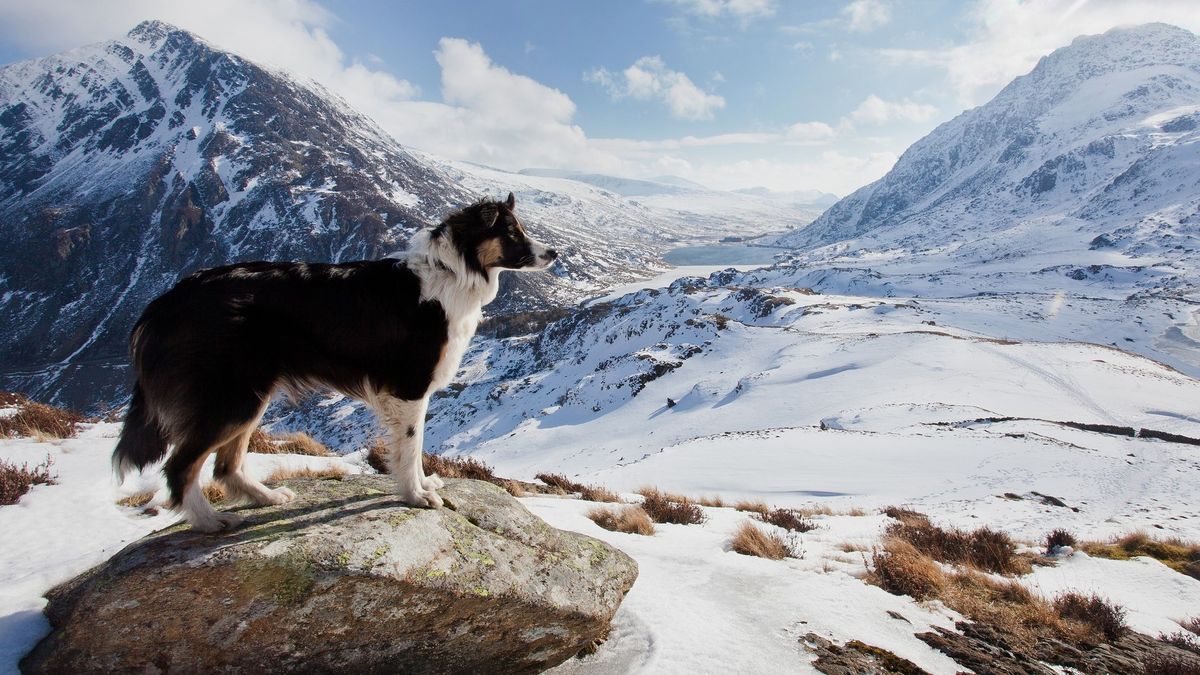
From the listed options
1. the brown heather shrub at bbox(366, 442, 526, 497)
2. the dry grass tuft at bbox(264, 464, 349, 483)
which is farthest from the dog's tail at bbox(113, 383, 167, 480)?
the brown heather shrub at bbox(366, 442, 526, 497)

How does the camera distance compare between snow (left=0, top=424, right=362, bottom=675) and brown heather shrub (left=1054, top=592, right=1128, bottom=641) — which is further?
brown heather shrub (left=1054, top=592, right=1128, bottom=641)

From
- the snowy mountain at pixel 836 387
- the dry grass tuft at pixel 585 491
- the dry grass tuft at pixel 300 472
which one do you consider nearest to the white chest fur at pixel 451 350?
the dry grass tuft at pixel 300 472

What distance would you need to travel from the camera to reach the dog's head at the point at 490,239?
178 inches

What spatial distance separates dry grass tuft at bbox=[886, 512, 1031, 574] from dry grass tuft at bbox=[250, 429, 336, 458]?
9.83m

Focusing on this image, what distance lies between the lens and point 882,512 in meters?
13.4

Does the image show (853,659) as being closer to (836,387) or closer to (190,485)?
(190,485)

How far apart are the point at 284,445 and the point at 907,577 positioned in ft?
32.9

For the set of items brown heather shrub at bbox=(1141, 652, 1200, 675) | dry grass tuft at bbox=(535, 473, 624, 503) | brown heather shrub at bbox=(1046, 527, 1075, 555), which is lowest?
brown heather shrub at bbox=(1046, 527, 1075, 555)

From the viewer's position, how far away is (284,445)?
9977 millimetres

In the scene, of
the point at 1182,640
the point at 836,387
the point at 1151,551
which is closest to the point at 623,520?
the point at 1182,640

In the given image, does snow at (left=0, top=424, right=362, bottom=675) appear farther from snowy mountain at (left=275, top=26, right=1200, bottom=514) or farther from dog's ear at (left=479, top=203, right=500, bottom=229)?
snowy mountain at (left=275, top=26, right=1200, bottom=514)

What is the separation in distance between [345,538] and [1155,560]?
38.1 feet

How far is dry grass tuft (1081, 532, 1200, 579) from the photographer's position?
8298 mm

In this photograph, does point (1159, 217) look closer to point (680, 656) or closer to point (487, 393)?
point (487, 393)
